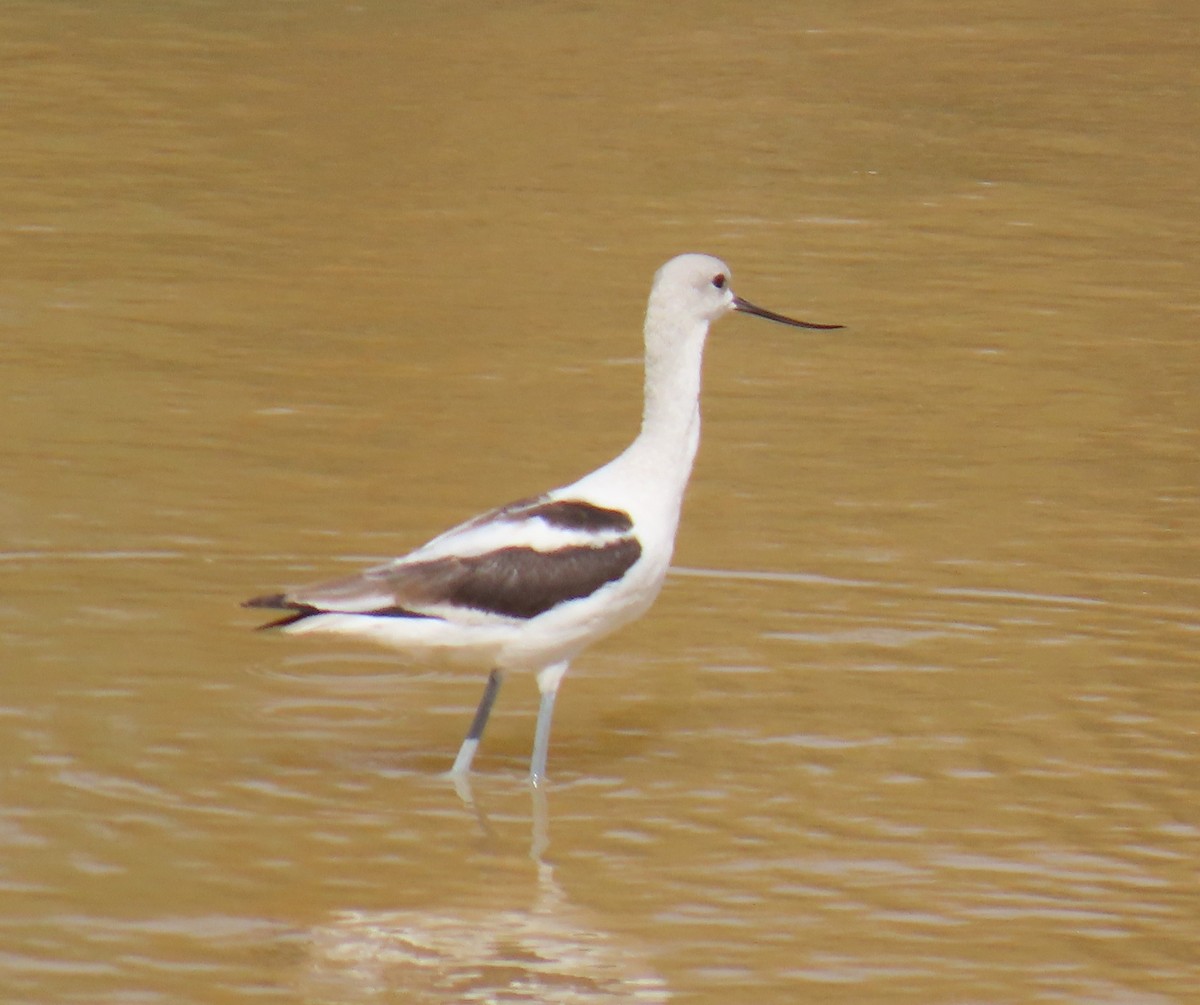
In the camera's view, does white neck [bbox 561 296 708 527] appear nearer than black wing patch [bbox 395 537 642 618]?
No

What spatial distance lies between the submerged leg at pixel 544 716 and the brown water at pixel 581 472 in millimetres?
94

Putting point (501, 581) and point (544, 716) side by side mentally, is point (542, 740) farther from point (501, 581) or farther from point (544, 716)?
point (501, 581)

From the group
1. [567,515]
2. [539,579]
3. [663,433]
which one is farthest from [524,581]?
[663,433]

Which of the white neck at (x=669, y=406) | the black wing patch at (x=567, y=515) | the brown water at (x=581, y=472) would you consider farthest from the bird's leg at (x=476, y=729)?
the white neck at (x=669, y=406)

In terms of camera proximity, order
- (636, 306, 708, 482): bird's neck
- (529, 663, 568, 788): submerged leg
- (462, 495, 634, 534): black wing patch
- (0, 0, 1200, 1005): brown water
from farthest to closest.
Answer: (636, 306, 708, 482): bird's neck
(529, 663, 568, 788): submerged leg
(462, 495, 634, 534): black wing patch
(0, 0, 1200, 1005): brown water

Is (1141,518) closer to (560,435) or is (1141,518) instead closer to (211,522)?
(560,435)

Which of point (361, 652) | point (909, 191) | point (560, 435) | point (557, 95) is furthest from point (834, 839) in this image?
point (557, 95)

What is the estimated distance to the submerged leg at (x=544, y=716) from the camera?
748 centimetres

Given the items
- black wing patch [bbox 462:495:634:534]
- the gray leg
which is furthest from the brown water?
black wing patch [bbox 462:495:634:534]

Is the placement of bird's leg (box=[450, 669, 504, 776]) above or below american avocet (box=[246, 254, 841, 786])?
below

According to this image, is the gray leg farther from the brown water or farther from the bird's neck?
the bird's neck

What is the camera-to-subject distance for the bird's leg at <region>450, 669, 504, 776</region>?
750 cm

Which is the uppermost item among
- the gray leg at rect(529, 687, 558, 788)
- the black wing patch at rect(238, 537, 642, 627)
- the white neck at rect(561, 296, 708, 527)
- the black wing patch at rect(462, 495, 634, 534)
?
the white neck at rect(561, 296, 708, 527)

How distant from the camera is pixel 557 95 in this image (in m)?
20.2
